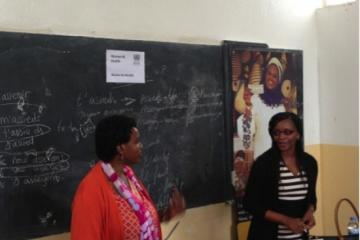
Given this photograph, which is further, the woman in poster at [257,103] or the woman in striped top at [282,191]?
the woman in poster at [257,103]

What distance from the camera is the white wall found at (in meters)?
3.91

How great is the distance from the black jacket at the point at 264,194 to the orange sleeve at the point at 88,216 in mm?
1166

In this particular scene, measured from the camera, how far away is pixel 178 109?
3.11 m

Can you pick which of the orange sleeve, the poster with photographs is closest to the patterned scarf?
the orange sleeve

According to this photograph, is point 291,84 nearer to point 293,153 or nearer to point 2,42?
point 293,153

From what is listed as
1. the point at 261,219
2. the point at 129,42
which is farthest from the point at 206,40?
the point at 261,219

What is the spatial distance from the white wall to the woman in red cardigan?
7.20 feet

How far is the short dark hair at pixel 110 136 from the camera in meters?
2.17

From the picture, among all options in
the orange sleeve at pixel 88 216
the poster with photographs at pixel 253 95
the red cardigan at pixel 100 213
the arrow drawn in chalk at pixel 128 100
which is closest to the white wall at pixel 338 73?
the poster with photographs at pixel 253 95

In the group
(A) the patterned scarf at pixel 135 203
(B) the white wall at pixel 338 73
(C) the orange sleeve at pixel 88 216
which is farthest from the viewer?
(B) the white wall at pixel 338 73

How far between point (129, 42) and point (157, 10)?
30cm

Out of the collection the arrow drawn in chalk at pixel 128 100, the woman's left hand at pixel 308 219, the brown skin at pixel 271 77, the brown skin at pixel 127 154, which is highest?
the brown skin at pixel 271 77

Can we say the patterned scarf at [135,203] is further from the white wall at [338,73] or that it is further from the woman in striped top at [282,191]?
the white wall at [338,73]

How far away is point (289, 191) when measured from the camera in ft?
9.70
